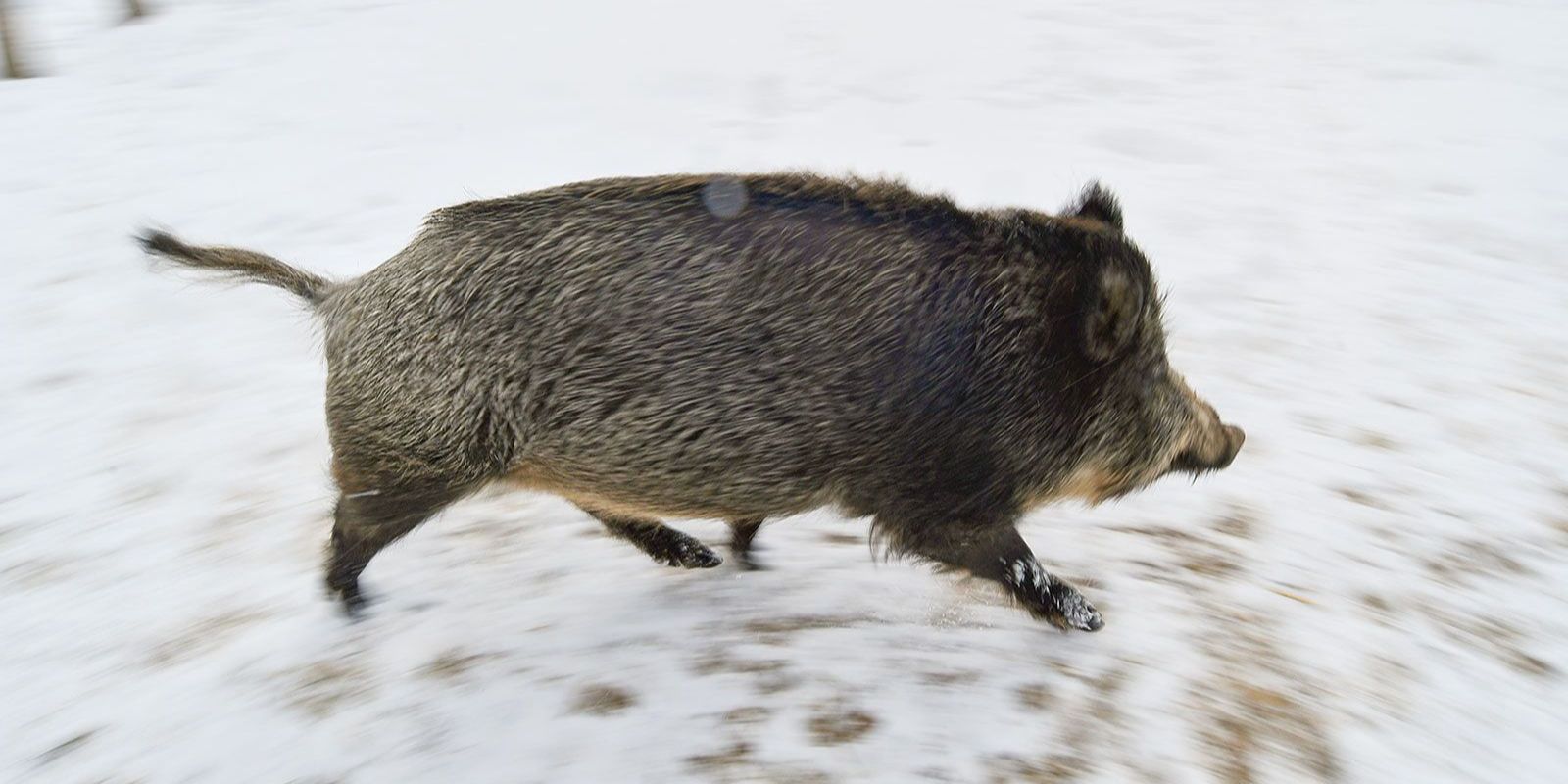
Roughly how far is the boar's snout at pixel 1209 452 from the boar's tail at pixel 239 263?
257cm

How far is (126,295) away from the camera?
230 inches

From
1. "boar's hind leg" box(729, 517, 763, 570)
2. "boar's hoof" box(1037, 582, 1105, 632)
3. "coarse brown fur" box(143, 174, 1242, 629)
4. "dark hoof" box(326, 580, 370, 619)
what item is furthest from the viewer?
"boar's hind leg" box(729, 517, 763, 570)

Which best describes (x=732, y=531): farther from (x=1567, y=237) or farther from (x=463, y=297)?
(x=1567, y=237)

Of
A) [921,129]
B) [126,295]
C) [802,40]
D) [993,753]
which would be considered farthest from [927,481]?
[802,40]

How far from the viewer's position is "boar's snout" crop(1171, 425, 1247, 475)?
129 inches

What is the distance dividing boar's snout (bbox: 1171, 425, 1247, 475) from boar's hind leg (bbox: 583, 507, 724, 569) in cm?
145

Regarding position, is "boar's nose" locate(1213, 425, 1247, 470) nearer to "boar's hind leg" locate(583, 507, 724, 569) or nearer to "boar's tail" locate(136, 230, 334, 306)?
"boar's hind leg" locate(583, 507, 724, 569)

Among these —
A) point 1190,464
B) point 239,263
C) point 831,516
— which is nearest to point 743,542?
point 831,516

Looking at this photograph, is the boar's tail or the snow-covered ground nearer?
the snow-covered ground

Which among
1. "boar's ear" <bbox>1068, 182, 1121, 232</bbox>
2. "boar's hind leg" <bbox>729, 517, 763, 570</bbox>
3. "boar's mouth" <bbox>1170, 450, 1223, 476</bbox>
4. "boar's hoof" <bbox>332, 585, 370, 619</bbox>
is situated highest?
"boar's ear" <bbox>1068, 182, 1121, 232</bbox>

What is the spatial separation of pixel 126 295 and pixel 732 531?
397cm

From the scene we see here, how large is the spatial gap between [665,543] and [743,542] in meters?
0.24

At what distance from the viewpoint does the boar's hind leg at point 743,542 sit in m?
3.61

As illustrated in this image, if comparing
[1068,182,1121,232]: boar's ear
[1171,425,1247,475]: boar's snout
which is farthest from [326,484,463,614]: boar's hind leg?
[1171,425,1247,475]: boar's snout
